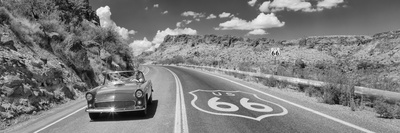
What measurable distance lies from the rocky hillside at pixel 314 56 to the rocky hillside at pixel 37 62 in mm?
10712

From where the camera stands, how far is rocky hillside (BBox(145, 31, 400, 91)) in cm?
1341

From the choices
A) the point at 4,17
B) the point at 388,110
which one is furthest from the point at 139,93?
the point at 4,17

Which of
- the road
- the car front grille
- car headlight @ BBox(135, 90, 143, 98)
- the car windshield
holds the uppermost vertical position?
the car windshield

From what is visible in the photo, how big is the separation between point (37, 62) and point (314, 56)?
69237 mm

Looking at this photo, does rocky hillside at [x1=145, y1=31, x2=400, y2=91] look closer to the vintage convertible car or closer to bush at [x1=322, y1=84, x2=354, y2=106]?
bush at [x1=322, y1=84, x2=354, y2=106]

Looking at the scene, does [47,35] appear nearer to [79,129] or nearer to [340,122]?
[79,129]

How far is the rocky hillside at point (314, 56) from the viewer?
1341 cm

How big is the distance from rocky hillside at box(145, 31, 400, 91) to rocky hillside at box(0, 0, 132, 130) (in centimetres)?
1071

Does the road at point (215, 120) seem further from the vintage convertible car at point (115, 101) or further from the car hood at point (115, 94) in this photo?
the car hood at point (115, 94)

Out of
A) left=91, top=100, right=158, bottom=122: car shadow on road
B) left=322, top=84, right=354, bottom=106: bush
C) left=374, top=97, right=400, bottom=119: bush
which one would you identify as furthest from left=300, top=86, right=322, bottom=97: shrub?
left=91, top=100, right=158, bottom=122: car shadow on road

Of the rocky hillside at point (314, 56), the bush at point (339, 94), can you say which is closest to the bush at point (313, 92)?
the rocky hillside at point (314, 56)

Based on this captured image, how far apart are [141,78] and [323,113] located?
18.9ft

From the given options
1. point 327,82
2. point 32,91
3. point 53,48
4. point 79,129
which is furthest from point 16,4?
point 327,82

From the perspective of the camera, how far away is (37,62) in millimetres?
10781
